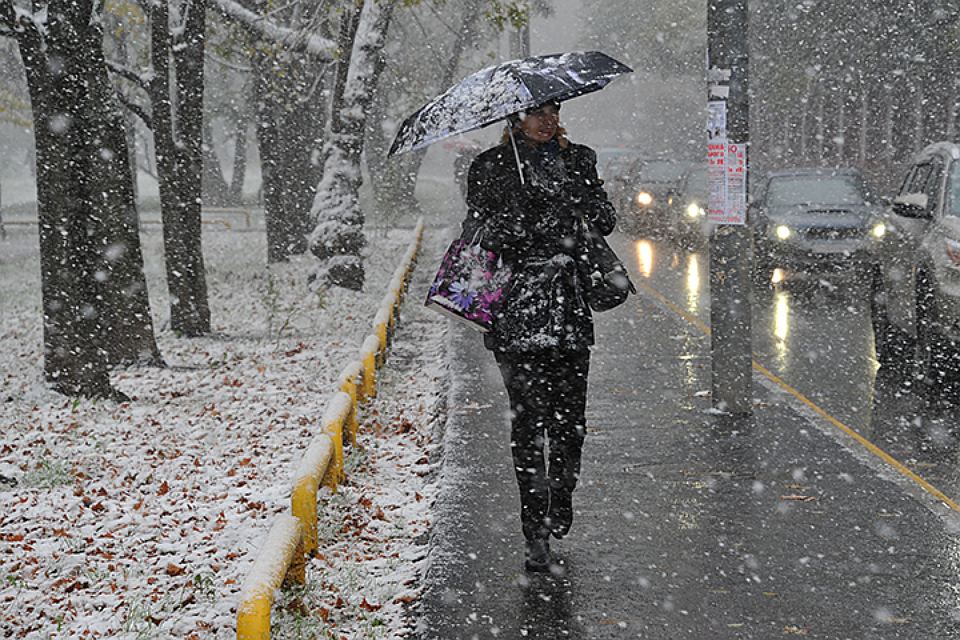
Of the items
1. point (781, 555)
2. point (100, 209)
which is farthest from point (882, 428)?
point (100, 209)

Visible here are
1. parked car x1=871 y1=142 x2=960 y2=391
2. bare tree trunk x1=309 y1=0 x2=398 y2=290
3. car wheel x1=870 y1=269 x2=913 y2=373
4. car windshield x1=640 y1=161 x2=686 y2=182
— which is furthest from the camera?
car windshield x1=640 y1=161 x2=686 y2=182

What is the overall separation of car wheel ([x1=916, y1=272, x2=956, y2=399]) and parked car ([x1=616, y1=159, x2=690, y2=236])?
13.9 metres

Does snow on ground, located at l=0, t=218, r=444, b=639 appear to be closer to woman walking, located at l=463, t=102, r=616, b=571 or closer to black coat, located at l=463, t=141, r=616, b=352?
woman walking, located at l=463, t=102, r=616, b=571

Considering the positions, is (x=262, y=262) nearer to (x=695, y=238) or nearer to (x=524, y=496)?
(x=695, y=238)

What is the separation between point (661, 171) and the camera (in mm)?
27031

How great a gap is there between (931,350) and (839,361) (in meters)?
1.41

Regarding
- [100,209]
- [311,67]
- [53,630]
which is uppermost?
[311,67]

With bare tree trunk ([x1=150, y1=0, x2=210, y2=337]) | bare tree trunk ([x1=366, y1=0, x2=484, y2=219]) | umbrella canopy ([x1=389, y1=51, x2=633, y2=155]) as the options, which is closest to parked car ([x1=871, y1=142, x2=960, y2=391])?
umbrella canopy ([x1=389, y1=51, x2=633, y2=155])

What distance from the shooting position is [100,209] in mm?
9695

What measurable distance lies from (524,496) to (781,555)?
125cm

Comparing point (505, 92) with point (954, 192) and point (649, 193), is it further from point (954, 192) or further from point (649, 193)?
point (649, 193)

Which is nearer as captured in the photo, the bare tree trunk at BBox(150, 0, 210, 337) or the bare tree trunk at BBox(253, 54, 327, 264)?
the bare tree trunk at BBox(150, 0, 210, 337)

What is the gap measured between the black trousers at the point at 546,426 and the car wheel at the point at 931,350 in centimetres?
467

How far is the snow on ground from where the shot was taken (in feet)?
17.2
